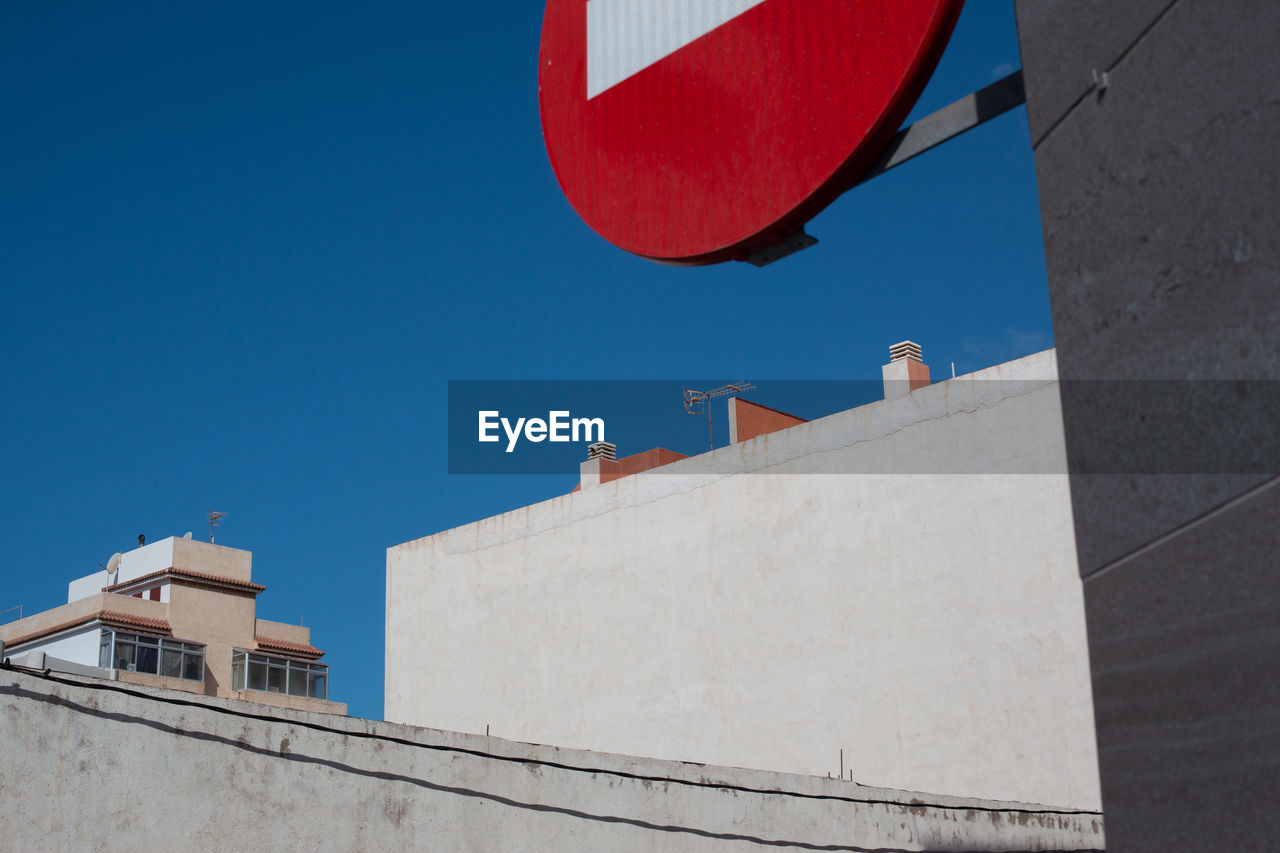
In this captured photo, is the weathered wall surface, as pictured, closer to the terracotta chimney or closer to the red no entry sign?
the red no entry sign

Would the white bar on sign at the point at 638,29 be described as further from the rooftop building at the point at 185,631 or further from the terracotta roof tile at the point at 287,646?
the terracotta roof tile at the point at 287,646

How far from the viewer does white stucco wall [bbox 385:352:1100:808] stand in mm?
15648

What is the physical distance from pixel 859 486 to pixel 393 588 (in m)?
10.6

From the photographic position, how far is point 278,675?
38.5m

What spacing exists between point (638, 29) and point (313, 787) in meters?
3.93

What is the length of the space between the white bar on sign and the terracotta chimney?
52.2ft

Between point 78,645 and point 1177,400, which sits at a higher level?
point 78,645

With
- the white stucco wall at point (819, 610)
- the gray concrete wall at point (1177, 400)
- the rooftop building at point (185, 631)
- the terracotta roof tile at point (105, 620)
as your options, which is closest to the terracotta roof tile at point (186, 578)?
the rooftop building at point (185, 631)

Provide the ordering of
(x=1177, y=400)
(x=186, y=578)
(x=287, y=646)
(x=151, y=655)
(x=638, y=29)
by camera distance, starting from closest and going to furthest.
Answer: (x=1177, y=400), (x=638, y=29), (x=151, y=655), (x=186, y=578), (x=287, y=646)

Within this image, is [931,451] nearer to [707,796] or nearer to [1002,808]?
[1002,808]

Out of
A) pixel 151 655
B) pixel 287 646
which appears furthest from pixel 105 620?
pixel 287 646

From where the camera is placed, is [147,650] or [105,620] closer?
[105,620]

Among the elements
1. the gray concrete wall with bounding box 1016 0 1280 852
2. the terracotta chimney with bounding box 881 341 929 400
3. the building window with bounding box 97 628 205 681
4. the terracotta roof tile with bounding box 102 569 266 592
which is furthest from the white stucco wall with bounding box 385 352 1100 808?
the terracotta roof tile with bounding box 102 569 266 592

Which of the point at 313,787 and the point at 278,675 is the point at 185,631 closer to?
the point at 278,675
